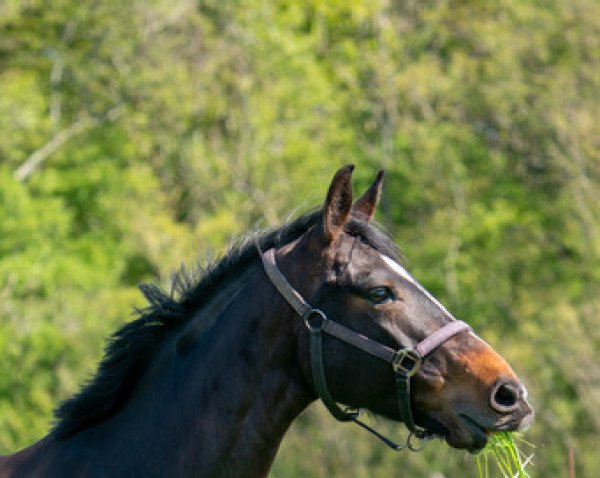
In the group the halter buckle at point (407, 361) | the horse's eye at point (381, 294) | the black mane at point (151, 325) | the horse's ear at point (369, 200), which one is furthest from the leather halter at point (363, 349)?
the horse's ear at point (369, 200)

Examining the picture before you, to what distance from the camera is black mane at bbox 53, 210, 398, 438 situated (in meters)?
5.79

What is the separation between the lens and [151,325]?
19.4 feet

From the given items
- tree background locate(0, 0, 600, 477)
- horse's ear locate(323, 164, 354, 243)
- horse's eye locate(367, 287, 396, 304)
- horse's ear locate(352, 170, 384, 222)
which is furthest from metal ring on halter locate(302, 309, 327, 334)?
tree background locate(0, 0, 600, 477)

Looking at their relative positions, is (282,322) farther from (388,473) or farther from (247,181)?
(247,181)

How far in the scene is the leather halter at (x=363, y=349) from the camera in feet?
18.0

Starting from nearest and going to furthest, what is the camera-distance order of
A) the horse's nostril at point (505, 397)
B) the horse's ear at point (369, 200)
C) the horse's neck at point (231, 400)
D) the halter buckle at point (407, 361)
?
the horse's nostril at point (505, 397)
the halter buckle at point (407, 361)
the horse's neck at point (231, 400)
the horse's ear at point (369, 200)

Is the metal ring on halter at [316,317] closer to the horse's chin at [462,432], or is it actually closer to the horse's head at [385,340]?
the horse's head at [385,340]

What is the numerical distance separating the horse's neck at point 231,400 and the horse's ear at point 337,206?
372mm

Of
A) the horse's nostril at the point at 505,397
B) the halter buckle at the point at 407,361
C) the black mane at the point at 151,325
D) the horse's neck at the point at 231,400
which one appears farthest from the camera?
the black mane at the point at 151,325

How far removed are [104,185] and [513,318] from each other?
1027 cm

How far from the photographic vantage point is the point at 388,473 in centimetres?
1947

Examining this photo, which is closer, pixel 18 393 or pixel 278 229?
pixel 278 229

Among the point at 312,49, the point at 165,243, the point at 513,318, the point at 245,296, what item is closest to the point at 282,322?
the point at 245,296

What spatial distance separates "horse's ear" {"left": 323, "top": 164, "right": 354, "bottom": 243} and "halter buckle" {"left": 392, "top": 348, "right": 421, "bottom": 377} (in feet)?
1.97
